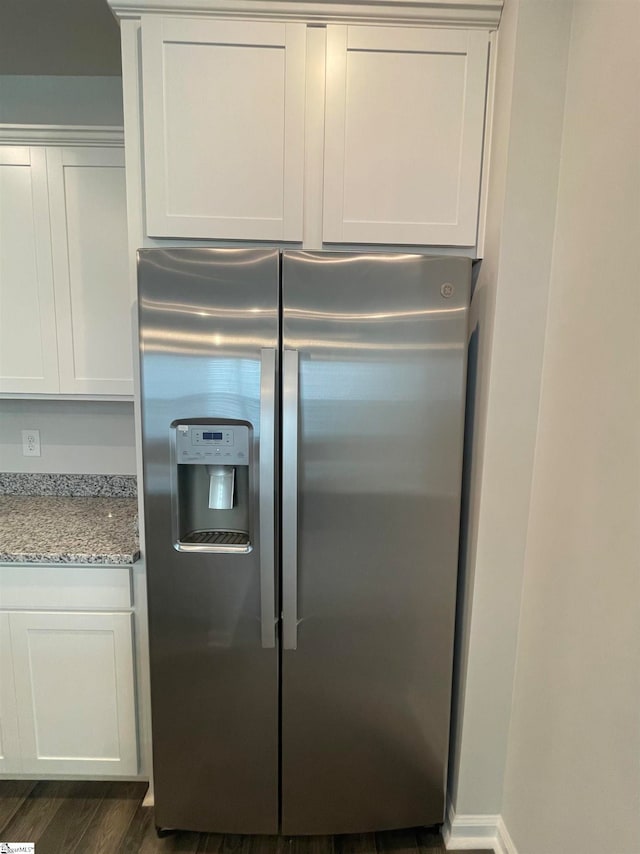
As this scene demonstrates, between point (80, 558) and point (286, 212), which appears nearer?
point (286, 212)

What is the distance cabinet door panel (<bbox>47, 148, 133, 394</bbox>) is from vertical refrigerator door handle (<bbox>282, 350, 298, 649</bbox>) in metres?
0.83

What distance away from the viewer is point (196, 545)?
1.45 m

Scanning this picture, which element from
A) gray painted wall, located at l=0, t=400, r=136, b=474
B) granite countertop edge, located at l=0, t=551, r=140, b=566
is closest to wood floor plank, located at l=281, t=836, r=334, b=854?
granite countertop edge, located at l=0, t=551, r=140, b=566

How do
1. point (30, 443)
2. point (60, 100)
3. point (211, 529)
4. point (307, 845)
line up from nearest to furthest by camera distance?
point (211, 529)
point (307, 845)
point (60, 100)
point (30, 443)

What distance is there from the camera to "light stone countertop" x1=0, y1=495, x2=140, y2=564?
1626 mm

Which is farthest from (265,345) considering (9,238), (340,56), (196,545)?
(9,238)

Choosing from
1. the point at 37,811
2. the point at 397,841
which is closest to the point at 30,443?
the point at 37,811

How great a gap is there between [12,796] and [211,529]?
4.33ft

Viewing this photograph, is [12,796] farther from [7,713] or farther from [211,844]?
[211,844]

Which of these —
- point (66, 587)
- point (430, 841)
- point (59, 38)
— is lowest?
point (430, 841)

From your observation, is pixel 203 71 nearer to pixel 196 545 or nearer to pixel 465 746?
pixel 196 545

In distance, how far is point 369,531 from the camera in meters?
1.44

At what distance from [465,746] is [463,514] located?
0.76m

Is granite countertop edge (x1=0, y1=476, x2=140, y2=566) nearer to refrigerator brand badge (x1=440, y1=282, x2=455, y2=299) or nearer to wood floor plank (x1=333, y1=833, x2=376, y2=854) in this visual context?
wood floor plank (x1=333, y1=833, x2=376, y2=854)
